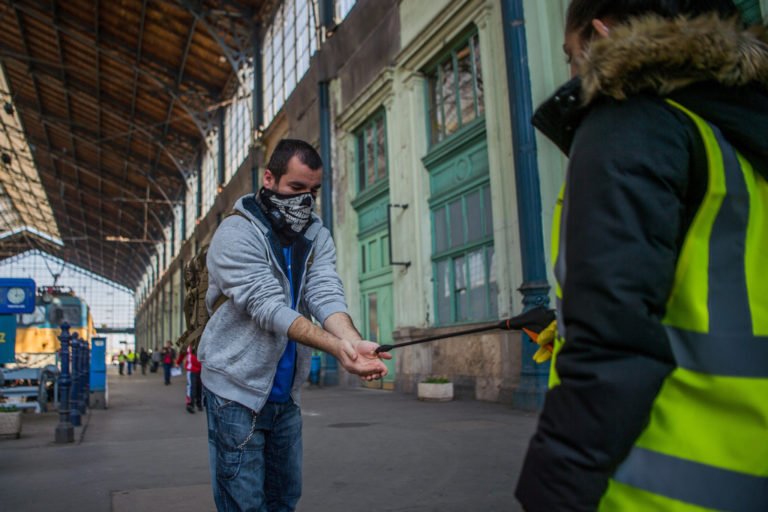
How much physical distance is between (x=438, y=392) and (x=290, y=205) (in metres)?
9.43

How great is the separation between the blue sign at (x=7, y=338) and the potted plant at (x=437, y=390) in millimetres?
6890

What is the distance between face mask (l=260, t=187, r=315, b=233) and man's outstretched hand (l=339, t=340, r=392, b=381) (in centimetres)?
62

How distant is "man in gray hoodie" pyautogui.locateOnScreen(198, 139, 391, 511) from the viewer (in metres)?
2.17

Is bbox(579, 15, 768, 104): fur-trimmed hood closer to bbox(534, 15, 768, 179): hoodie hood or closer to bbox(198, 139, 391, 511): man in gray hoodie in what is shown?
bbox(534, 15, 768, 179): hoodie hood

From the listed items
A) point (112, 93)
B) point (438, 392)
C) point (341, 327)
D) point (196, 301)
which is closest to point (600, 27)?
point (341, 327)

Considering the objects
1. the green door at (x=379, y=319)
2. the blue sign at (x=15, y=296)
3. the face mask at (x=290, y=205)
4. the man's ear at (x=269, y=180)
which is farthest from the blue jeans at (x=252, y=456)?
the green door at (x=379, y=319)

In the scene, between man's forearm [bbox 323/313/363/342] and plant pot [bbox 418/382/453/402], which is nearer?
man's forearm [bbox 323/313/363/342]

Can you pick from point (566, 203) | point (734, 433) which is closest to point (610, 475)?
point (734, 433)

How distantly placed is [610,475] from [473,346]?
10.6m

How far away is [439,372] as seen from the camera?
12523 millimetres

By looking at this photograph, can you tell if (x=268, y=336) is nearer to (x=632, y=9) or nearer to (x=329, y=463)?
(x=632, y=9)

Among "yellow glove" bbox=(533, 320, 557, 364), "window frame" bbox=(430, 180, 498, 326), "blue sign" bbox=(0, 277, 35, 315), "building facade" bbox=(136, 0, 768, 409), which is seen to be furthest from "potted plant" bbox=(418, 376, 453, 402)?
"yellow glove" bbox=(533, 320, 557, 364)

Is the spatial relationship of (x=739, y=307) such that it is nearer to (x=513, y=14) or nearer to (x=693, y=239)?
(x=693, y=239)

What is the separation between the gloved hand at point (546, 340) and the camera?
1.40 metres
